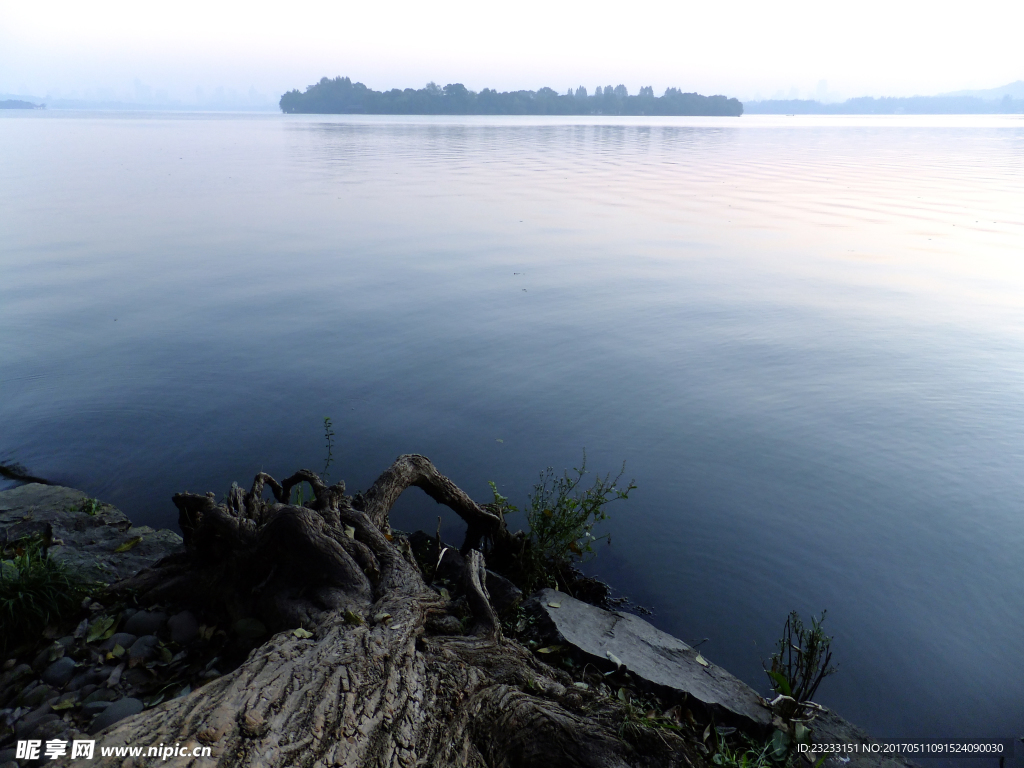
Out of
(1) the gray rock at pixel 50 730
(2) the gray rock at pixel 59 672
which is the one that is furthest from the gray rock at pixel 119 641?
(1) the gray rock at pixel 50 730

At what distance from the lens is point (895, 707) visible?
4004mm

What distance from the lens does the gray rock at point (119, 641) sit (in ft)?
11.1

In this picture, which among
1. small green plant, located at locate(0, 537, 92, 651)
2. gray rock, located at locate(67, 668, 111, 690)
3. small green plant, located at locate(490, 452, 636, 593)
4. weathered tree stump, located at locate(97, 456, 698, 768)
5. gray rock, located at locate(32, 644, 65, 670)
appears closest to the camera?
weathered tree stump, located at locate(97, 456, 698, 768)

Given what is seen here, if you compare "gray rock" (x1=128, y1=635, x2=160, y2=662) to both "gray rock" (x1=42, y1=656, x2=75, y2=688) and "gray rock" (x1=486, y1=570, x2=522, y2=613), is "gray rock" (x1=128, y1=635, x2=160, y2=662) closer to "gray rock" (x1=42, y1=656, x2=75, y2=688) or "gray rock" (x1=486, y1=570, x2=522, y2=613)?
"gray rock" (x1=42, y1=656, x2=75, y2=688)

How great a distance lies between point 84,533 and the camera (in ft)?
15.6

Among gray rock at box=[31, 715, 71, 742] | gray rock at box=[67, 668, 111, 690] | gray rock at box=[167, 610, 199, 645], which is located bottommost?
gray rock at box=[167, 610, 199, 645]

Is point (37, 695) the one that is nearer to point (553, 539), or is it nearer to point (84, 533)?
point (84, 533)

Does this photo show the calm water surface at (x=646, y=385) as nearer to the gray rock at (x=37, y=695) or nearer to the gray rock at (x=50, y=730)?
the gray rock at (x=37, y=695)

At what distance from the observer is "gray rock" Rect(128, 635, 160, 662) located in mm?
3332

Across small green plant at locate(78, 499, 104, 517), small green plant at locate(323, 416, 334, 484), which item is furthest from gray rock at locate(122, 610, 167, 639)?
small green plant at locate(323, 416, 334, 484)

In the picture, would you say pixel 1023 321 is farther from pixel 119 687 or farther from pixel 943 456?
pixel 119 687

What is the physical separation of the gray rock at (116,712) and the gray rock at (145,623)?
50 cm

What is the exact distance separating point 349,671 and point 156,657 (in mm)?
1315

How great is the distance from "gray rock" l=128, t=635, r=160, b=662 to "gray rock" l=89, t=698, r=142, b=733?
292mm
